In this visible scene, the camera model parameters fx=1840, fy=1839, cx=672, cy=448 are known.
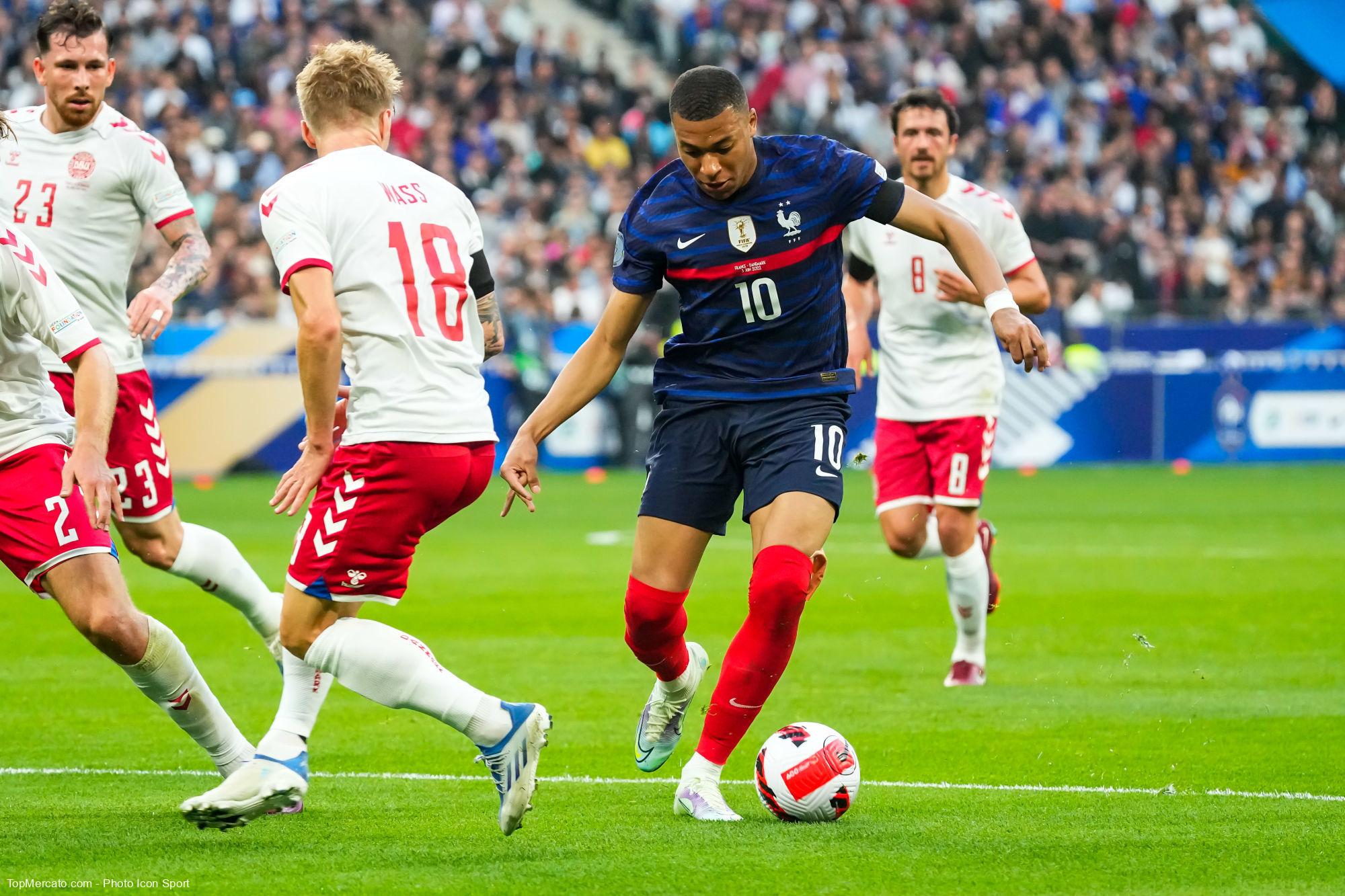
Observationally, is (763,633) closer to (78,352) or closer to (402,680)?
(402,680)

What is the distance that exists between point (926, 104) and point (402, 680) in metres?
4.77

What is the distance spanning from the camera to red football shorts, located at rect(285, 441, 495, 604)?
5133 millimetres

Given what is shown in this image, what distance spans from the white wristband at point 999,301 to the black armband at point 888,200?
0.41m

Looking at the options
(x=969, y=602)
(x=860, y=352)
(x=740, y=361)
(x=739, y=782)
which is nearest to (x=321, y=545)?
(x=740, y=361)

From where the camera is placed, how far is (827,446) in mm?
5883

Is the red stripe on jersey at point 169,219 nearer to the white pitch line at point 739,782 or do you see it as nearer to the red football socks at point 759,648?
the white pitch line at point 739,782

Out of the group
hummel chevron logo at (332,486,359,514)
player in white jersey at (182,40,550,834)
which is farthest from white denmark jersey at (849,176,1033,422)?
hummel chevron logo at (332,486,359,514)

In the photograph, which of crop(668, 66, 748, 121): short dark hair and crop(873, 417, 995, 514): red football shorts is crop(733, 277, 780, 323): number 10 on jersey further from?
crop(873, 417, 995, 514): red football shorts

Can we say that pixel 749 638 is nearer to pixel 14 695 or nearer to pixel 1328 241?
pixel 14 695

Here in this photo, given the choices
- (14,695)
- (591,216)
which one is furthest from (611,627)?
(591,216)

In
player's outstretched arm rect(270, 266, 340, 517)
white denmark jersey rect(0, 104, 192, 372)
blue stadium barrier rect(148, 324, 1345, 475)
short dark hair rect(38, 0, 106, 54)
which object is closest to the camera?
player's outstretched arm rect(270, 266, 340, 517)

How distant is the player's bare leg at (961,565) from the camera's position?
28.8 feet

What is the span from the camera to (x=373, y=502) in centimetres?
514

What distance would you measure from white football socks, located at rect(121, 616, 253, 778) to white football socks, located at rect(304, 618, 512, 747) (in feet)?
2.39
